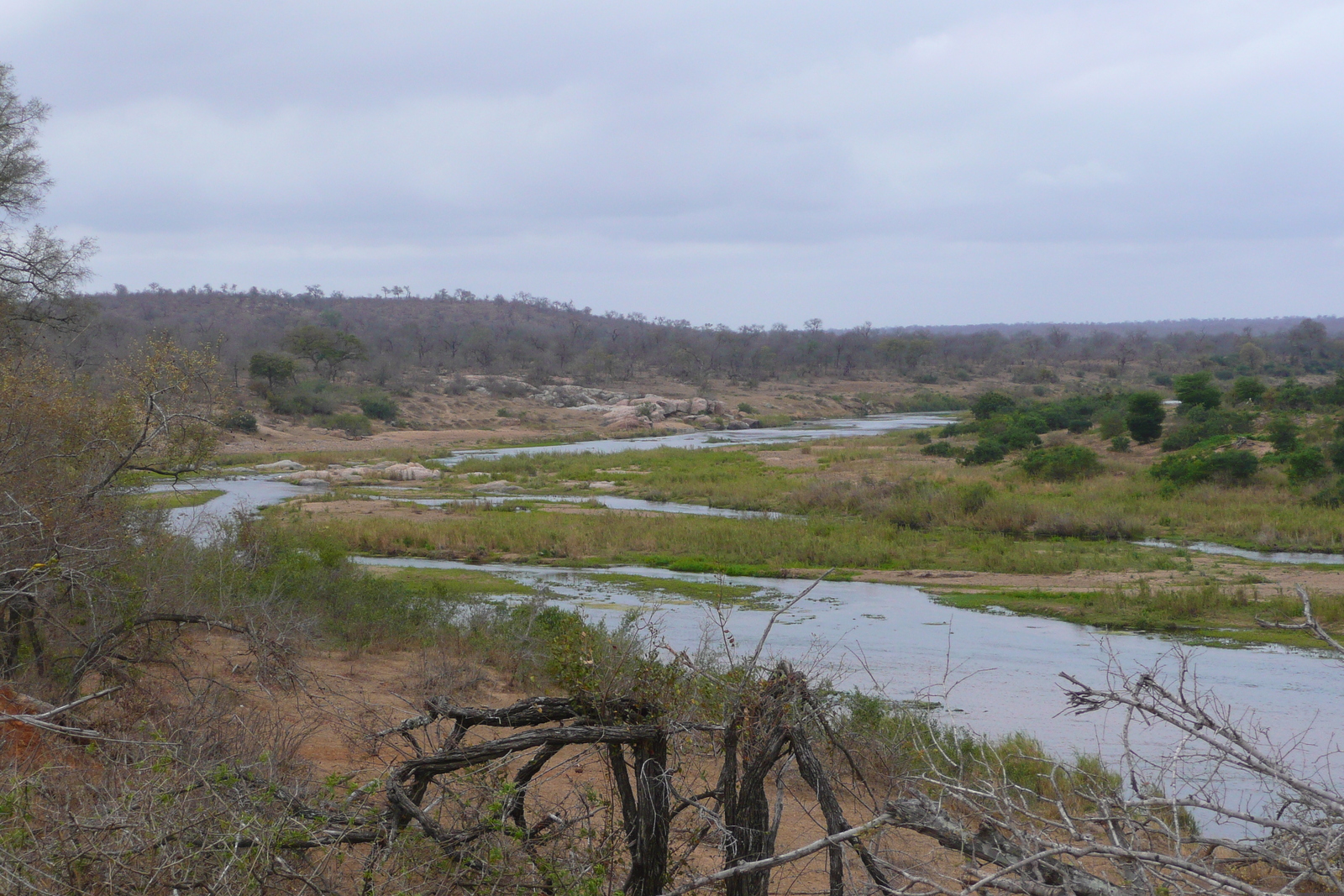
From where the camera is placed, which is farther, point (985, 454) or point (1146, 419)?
point (1146, 419)

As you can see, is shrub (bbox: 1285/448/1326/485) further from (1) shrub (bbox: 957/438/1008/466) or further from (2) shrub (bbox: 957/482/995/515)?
(1) shrub (bbox: 957/438/1008/466)

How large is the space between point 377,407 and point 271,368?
23.1 feet

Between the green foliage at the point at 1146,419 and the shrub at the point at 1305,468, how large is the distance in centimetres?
1030

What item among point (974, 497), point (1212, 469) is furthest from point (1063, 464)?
point (974, 497)

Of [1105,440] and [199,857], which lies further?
[1105,440]

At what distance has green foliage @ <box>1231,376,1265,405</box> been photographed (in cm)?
4441

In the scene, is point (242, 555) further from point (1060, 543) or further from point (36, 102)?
point (1060, 543)

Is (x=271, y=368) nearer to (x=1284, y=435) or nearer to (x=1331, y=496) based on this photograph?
(x=1284, y=435)

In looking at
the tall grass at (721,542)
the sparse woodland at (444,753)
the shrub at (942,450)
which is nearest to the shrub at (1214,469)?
the tall grass at (721,542)

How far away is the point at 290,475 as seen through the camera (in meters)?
39.9

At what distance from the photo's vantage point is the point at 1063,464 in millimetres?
32125

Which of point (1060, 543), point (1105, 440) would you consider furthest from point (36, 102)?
point (1105, 440)

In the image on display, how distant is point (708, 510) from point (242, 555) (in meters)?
18.4

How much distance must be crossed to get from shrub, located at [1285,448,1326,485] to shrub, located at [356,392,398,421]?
51.5 m
